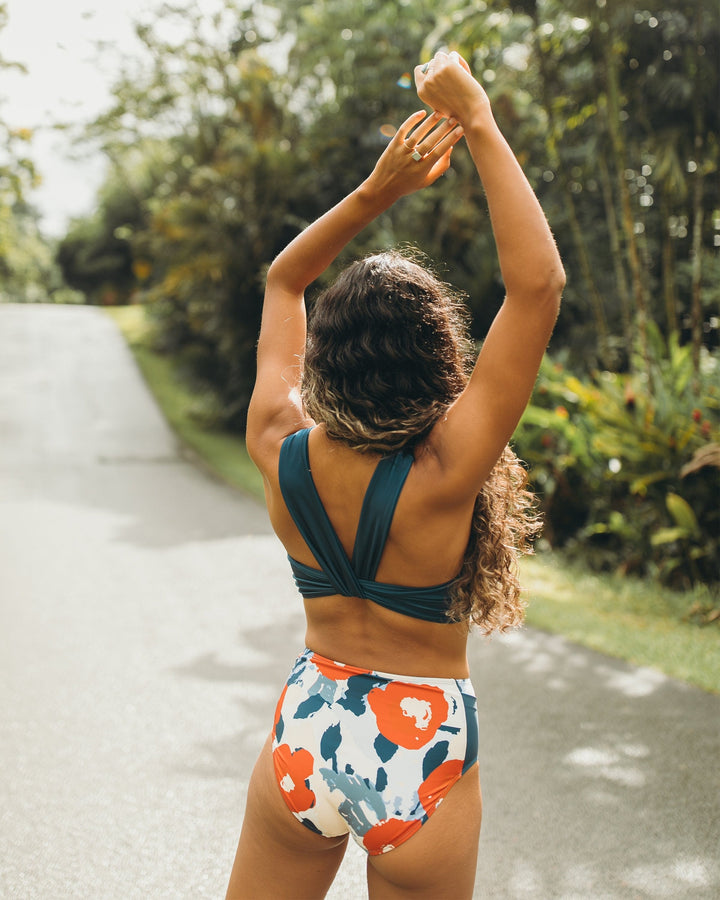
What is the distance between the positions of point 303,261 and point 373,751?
1.08 meters

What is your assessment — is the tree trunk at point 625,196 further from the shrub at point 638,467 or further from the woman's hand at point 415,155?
the woman's hand at point 415,155

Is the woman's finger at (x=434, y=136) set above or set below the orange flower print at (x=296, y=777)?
above

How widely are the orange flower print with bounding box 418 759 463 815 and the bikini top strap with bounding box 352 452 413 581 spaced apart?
0.43 meters

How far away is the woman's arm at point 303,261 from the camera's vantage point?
1664mm

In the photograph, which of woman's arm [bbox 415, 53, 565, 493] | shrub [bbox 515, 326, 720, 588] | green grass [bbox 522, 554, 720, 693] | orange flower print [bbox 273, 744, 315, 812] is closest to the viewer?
woman's arm [bbox 415, 53, 565, 493]

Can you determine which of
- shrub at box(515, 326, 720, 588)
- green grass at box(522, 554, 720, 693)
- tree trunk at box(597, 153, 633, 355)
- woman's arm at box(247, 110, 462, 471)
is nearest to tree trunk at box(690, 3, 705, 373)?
shrub at box(515, 326, 720, 588)

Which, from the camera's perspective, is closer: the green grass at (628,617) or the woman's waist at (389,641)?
the woman's waist at (389,641)

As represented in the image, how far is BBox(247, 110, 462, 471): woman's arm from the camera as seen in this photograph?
166 cm

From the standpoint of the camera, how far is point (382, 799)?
62.5 inches

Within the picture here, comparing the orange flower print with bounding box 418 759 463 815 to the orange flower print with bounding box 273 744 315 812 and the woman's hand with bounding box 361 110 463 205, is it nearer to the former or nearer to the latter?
the orange flower print with bounding box 273 744 315 812

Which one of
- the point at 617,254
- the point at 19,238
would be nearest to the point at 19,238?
the point at 19,238

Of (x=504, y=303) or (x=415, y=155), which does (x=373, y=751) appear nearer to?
(x=504, y=303)

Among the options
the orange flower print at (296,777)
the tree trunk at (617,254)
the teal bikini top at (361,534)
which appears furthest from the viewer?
the tree trunk at (617,254)

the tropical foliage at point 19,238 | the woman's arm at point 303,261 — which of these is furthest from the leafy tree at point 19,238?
the woman's arm at point 303,261
